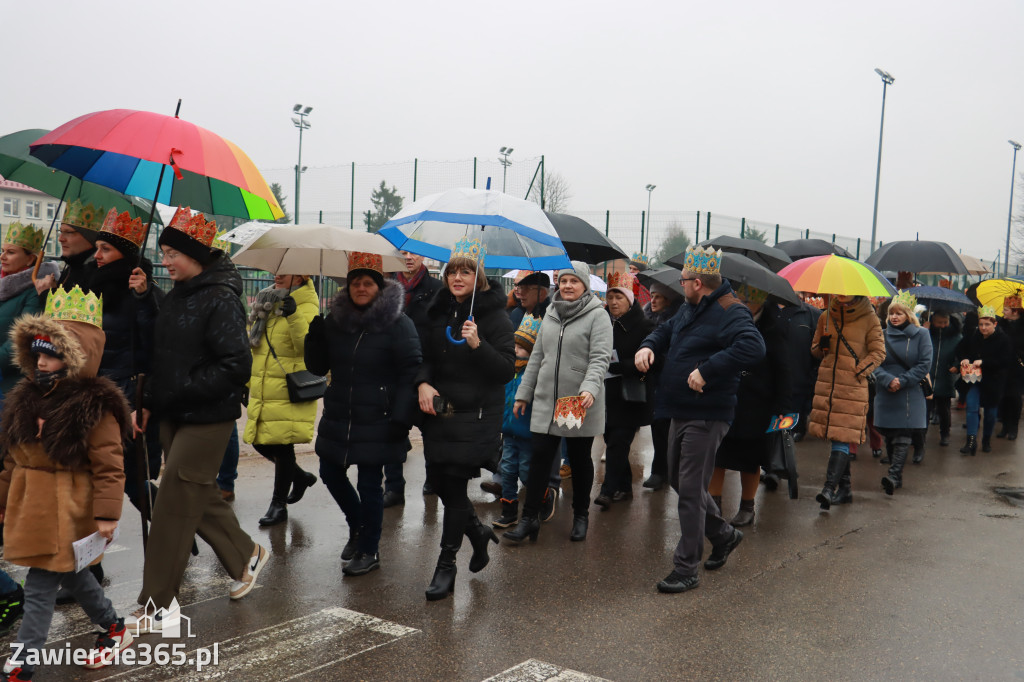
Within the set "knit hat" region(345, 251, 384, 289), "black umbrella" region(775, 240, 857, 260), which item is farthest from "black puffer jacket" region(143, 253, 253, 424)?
"black umbrella" region(775, 240, 857, 260)

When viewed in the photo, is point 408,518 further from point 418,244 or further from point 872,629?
point 872,629

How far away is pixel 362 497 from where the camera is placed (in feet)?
17.7

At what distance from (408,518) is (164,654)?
2.71 metres

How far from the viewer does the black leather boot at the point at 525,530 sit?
20.3 ft

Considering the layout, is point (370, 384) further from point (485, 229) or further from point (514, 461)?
point (514, 461)

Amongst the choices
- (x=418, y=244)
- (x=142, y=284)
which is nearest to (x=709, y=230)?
(x=418, y=244)

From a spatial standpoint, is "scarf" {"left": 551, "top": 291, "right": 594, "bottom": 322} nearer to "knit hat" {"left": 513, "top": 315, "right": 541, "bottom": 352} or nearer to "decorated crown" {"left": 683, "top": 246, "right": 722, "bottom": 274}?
"knit hat" {"left": 513, "top": 315, "right": 541, "bottom": 352}

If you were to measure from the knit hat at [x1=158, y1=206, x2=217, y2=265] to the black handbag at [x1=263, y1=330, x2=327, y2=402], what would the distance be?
70.8 inches

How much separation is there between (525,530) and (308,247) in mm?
2413

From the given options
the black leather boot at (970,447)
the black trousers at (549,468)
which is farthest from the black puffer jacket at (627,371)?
the black leather boot at (970,447)

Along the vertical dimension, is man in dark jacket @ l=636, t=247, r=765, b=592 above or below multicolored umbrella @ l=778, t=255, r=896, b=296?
below

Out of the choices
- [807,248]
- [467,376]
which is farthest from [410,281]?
[807,248]

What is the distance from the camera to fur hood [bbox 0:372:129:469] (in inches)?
149

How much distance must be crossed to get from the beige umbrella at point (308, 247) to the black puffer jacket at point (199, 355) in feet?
2.30
